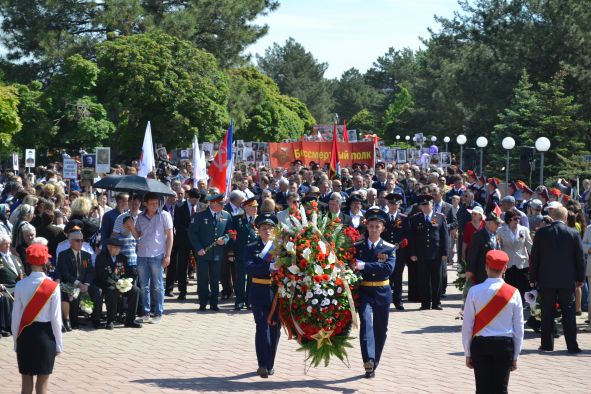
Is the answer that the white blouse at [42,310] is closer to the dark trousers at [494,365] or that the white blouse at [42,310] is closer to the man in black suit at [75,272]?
the dark trousers at [494,365]

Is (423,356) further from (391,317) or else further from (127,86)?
(127,86)

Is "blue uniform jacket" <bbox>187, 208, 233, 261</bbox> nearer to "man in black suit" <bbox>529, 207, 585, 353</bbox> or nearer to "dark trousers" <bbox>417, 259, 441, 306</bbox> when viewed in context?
"dark trousers" <bbox>417, 259, 441, 306</bbox>

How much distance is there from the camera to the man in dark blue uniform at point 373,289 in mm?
10781

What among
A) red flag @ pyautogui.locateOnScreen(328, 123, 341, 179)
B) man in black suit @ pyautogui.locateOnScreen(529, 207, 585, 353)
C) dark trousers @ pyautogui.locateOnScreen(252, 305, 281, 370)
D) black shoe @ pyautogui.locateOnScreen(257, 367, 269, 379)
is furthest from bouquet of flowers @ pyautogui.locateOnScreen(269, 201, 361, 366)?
red flag @ pyautogui.locateOnScreen(328, 123, 341, 179)

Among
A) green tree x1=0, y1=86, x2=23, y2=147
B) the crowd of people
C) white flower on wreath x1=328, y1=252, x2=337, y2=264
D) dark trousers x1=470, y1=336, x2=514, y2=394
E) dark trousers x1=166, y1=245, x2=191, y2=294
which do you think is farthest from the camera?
green tree x1=0, y1=86, x2=23, y2=147

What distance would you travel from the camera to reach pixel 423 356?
40.5 ft

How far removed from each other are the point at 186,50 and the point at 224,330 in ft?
112

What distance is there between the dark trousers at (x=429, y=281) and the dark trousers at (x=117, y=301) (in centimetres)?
469

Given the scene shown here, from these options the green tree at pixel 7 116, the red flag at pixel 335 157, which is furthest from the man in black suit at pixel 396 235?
the green tree at pixel 7 116

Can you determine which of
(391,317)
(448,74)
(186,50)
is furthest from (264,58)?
(391,317)

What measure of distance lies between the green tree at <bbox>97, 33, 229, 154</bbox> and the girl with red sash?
35.7m

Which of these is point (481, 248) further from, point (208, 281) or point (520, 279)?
point (208, 281)

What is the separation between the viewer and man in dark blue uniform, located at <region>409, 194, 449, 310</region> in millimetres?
16500

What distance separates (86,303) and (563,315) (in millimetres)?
6498
